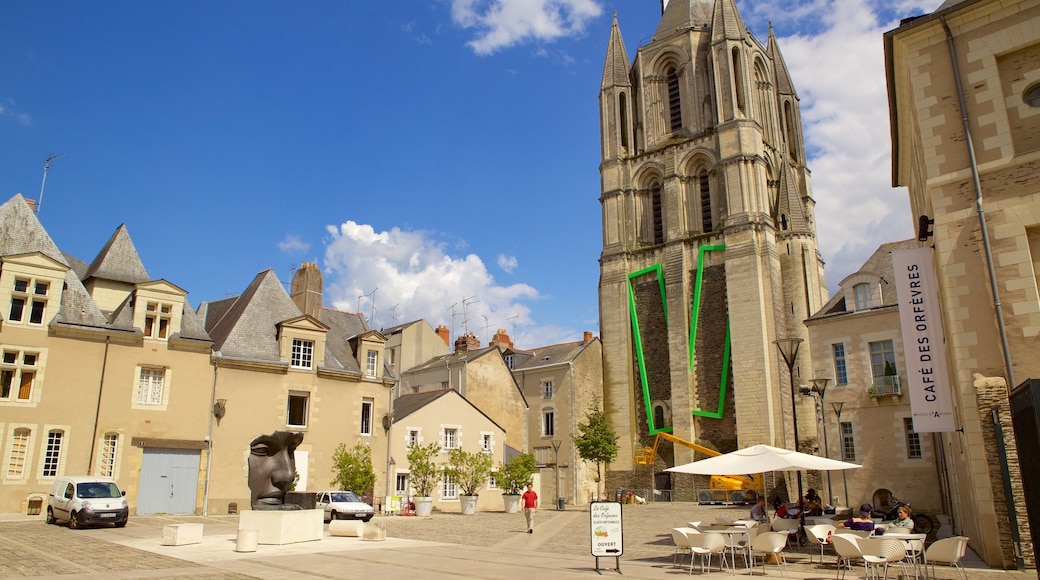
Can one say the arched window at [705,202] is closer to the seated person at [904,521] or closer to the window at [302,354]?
the window at [302,354]

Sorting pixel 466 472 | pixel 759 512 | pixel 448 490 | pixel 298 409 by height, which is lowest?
pixel 759 512

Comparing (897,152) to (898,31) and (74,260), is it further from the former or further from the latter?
(74,260)

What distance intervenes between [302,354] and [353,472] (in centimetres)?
481

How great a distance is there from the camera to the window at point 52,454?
20.0m

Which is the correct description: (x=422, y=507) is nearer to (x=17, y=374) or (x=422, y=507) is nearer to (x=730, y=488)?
(x=17, y=374)

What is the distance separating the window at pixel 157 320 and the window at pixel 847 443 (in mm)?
23361

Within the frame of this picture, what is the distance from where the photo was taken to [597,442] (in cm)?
3612

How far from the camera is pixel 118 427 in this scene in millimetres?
21172

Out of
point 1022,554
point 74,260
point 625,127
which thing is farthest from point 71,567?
point 625,127

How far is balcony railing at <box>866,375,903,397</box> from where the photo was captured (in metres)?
25.3

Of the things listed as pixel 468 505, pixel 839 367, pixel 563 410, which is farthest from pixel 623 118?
pixel 468 505

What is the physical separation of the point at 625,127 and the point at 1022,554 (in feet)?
126

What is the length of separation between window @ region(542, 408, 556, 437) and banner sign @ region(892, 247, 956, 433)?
26.7 meters

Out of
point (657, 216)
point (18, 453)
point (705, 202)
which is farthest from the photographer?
point (657, 216)
